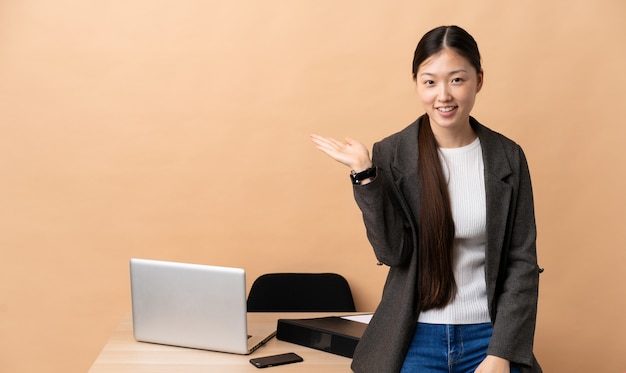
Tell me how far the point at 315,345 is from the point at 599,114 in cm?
200

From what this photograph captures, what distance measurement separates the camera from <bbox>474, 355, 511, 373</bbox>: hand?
6.74 feet

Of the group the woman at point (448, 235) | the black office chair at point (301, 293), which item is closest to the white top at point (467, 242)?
the woman at point (448, 235)

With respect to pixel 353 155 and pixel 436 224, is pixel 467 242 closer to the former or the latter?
pixel 436 224

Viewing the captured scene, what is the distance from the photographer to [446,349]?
2.09 m

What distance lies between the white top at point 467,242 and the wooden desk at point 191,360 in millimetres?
396

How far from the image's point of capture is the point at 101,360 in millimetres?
2320

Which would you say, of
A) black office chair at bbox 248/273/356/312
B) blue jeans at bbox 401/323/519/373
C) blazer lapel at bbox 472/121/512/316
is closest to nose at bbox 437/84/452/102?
blazer lapel at bbox 472/121/512/316

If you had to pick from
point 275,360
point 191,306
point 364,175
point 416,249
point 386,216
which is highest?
point 364,175

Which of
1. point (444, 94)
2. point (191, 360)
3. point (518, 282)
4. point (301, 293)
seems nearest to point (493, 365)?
point (518, 282)

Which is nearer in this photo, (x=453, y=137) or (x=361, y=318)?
(x=453, y=137)

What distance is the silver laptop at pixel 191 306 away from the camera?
7.65 ft

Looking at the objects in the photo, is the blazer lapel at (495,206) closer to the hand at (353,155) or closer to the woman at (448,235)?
the woman at (448,235)

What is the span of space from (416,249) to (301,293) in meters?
1.34

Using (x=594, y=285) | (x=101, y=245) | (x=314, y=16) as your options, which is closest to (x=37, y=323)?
(x=101, y=245)
